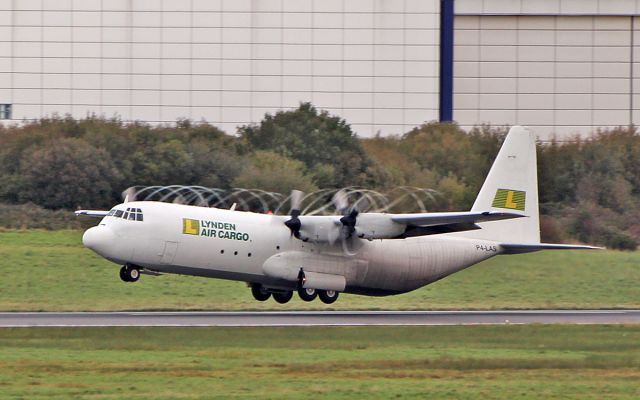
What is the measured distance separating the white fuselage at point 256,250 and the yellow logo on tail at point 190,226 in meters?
0.03

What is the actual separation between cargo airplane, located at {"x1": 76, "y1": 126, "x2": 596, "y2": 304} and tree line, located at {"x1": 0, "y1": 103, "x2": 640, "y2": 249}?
10.5 m

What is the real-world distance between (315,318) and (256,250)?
2626 millimetres

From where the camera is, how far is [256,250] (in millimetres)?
32594

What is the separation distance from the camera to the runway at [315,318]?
29.9 m

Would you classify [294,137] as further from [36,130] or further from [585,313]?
[585,313]

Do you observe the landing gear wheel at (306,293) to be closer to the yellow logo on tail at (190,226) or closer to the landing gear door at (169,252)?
the yellow logo on tail at (190,226)

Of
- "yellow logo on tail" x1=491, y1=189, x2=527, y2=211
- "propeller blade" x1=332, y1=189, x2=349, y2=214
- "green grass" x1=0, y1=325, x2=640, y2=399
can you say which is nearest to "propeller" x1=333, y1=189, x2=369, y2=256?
"propeller blade" x1=332, y1=189, x2=349, y2=214

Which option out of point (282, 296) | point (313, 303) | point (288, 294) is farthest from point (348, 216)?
point (313, 303)

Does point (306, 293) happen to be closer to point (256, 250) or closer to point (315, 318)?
point (315, 318)

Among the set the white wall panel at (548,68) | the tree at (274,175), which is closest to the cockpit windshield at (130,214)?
the tree at (274,175)

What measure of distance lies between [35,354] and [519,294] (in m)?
20.3

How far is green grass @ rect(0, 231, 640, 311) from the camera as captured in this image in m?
36.8

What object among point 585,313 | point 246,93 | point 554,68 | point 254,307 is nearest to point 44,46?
point 246,93

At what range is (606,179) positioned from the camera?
56.3 metres
